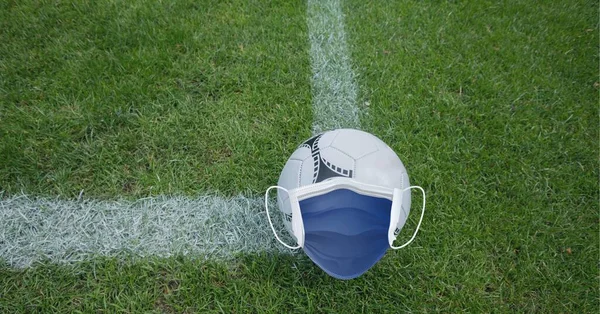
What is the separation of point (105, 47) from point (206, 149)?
1056 millimetres

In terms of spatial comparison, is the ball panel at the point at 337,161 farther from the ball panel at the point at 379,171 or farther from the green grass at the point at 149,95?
the green grass at the point at 149,95

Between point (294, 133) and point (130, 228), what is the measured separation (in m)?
1.02

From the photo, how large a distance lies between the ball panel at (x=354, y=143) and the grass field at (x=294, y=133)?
0.56 meters

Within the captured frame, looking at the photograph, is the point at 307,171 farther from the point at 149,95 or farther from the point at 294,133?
the point at 149,95

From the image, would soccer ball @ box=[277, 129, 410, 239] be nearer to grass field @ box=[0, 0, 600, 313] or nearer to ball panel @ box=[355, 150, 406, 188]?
ball panel @ box=[355, 150, 406, 188]

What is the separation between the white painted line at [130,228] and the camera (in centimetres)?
192

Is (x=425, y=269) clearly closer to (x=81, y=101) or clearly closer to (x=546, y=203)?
(x=546, y=203)

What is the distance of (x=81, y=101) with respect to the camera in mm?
2393

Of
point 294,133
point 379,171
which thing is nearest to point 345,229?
point 379,171

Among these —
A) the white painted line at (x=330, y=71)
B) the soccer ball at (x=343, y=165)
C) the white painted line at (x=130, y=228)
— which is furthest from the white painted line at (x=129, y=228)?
the white painted line at (x=330, y=71)

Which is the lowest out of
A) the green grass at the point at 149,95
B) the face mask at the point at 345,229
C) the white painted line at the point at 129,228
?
the white painted line at the point at 129,228

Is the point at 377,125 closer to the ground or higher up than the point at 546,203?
higher up

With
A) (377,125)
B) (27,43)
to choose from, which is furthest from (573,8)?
(27,43)

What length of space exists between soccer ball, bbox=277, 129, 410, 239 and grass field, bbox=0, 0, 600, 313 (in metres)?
0.42
